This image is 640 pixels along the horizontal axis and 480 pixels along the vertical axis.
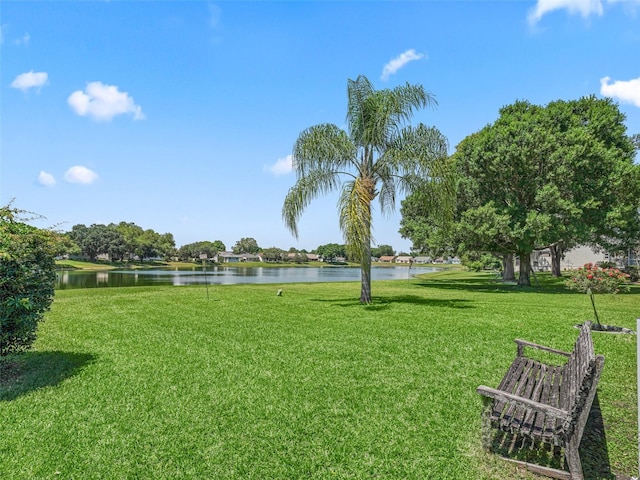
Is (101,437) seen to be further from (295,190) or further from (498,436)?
(295,190)

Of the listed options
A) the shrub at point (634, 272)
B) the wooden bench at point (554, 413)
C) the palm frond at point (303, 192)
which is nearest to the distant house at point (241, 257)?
the shrub at point (634, 272)

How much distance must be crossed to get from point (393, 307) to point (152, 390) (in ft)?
30.1

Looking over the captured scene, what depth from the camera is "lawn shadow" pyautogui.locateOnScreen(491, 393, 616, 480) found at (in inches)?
130

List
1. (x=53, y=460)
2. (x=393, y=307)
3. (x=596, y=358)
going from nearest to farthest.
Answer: (x=596, y=358)
(x=53, y=460)
(x=393, y=307)

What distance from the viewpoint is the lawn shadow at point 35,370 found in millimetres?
5303

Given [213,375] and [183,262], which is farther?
[183,262]

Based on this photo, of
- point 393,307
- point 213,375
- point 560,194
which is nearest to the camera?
point 213,375

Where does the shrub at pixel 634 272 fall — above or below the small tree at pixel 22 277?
below

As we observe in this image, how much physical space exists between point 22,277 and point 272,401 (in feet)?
12.7

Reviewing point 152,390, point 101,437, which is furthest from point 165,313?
point 101,437

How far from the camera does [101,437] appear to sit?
3910 mm

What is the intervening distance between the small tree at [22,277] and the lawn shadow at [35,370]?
464 mm

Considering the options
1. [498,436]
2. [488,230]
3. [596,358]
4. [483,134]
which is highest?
[483,134]

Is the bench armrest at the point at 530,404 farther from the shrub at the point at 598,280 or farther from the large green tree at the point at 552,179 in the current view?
the large green tree at the point at 552,179
